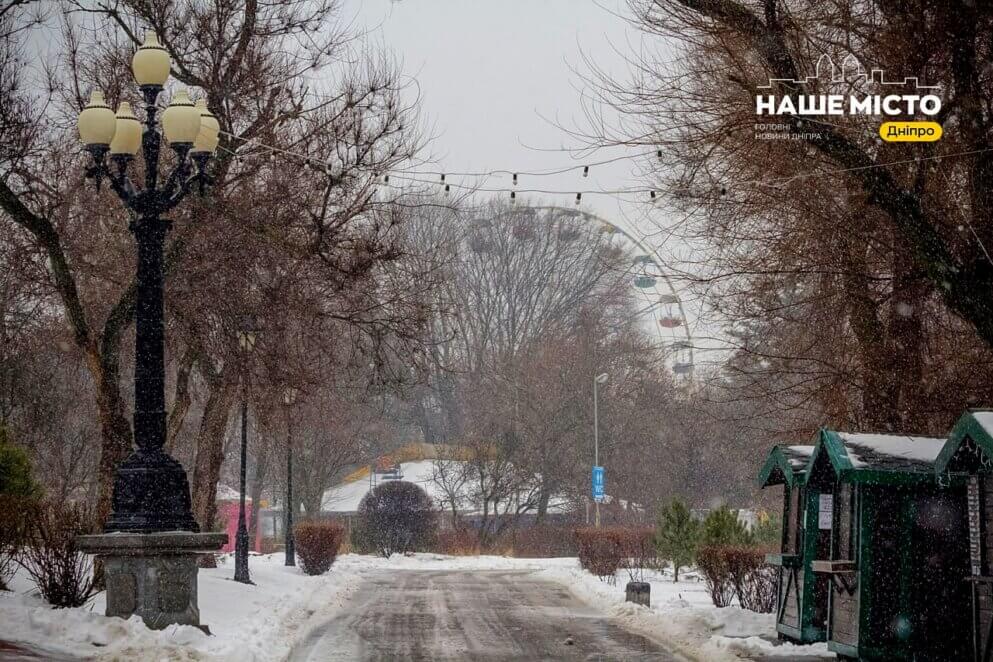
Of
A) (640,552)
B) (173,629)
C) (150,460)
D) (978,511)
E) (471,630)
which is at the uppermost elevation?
(150,460)

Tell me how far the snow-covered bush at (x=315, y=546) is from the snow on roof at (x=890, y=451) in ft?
64.9

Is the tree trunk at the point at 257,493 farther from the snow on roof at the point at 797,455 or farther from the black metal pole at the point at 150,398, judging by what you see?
the black metal pole at the point at 150,398

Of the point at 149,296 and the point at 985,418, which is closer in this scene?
the point at 985,418

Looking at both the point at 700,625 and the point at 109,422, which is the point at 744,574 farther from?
the point at 109,422

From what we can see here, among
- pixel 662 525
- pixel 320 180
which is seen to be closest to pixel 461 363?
pixel 662 525

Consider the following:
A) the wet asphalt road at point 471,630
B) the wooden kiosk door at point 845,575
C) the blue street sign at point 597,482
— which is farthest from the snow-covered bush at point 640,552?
the wooden kiosk door at point 845,575

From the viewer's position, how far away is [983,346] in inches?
666

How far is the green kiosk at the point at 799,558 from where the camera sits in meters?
14.3

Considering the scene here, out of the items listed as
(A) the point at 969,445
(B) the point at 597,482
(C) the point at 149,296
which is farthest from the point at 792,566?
(B) the point at 597,482

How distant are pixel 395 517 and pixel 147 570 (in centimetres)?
3270

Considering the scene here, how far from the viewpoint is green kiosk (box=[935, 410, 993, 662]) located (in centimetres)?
1080

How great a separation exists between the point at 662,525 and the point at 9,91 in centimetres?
1966

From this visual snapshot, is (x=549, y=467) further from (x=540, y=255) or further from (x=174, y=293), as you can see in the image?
(x=174, y=293)

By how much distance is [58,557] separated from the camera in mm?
13586
